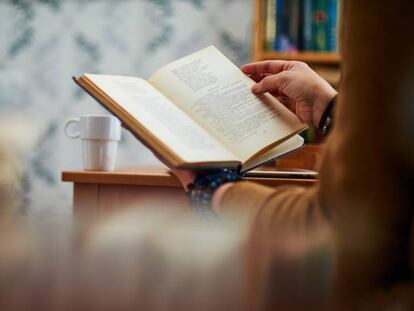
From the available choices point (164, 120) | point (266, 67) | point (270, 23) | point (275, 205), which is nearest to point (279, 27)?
point (270, 23)

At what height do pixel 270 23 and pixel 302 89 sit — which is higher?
pixel 270 23

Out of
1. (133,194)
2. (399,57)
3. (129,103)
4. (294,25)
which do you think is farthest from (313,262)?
(294,25)

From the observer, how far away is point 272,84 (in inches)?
36.6

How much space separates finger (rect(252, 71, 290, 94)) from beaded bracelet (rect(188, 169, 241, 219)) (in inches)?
8.5

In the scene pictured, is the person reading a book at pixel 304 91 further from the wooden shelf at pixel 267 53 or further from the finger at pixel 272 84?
the wooden shelf at pixel 267 53

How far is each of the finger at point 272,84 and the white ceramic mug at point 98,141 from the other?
0.80 feet

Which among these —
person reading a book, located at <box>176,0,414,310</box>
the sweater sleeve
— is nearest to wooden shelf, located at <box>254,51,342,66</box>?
the sweater sleeve

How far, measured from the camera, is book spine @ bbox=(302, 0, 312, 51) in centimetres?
205

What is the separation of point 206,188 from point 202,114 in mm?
187

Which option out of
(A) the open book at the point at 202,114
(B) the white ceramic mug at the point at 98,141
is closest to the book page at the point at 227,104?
(A) the open book at the point at 202,114

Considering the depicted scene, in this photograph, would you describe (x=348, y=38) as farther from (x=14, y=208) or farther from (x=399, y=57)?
(x=14, y=208)

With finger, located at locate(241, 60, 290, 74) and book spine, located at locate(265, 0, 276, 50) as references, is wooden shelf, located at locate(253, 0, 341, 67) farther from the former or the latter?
finger, located at locate(241, 60, 290, 74)

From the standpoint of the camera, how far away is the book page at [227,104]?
0.86m

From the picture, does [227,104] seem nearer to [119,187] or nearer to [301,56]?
[119,187]
